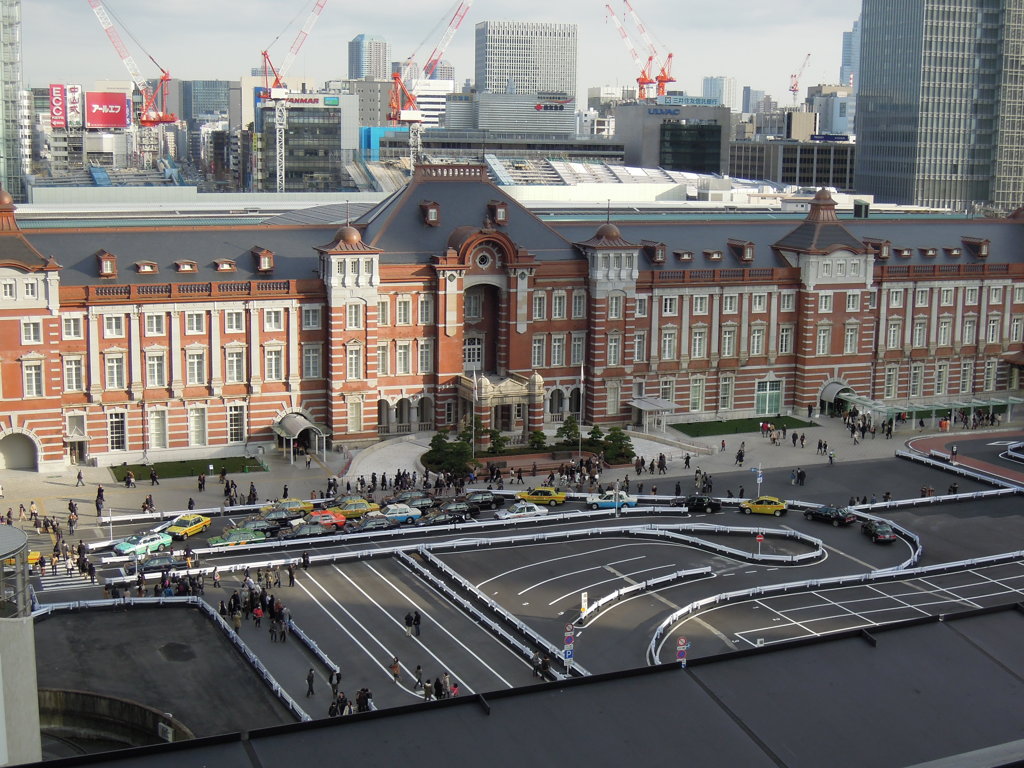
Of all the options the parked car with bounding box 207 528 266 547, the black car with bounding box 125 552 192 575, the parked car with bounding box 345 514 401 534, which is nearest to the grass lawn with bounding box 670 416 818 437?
the parked car with bounding box 345 514 401 534

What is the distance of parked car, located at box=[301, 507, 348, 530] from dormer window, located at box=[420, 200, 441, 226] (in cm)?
2848

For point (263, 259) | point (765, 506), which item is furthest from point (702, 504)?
point (263, 259)

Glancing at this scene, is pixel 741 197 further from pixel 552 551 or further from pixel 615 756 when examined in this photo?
pixel 615 756

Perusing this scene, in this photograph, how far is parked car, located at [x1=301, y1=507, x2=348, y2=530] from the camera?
75.9 m

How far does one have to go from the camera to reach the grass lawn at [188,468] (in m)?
87.4

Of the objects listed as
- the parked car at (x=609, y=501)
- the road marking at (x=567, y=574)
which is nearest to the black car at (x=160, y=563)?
the road marking at (x=567, y=574)

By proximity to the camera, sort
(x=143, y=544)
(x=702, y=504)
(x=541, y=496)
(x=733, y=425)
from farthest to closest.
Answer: (x=733, y=425), (x=541, y=496), (x=702, y=504), (x=143, y=544)

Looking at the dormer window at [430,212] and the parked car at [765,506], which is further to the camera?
the dormer window at [430,212]

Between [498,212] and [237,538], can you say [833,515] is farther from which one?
[498,212]

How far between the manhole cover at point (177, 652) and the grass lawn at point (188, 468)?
1227 inches

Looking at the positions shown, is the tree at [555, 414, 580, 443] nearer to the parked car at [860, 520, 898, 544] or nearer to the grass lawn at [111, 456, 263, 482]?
the grass lawn at [111, 456, 263, 482]

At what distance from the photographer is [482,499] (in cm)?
8156

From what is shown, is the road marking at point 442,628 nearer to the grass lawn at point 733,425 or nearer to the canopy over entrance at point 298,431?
the canopy over entrance at point 298,431

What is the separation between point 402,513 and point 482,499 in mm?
5790
